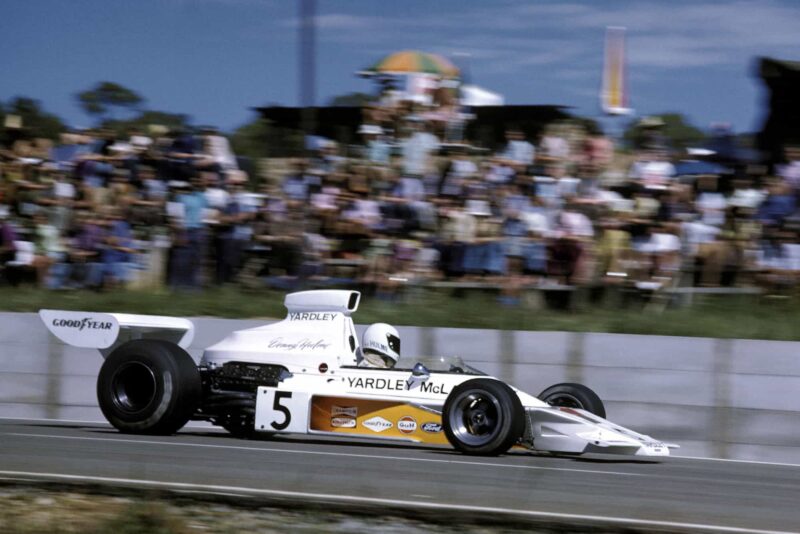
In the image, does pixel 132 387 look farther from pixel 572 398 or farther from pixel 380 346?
pixel 572 398

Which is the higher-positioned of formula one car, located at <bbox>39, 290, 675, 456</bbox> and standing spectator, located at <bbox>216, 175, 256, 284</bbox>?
standing spectator, located at <bbox>216, 175, 256, 284</bbox>

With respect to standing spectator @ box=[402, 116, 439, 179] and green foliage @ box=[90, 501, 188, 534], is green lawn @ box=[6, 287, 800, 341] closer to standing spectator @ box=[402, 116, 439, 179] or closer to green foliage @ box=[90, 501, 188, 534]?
standing spectator @ box=[402, 116, 439, 179]

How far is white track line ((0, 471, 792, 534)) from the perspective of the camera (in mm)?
5672

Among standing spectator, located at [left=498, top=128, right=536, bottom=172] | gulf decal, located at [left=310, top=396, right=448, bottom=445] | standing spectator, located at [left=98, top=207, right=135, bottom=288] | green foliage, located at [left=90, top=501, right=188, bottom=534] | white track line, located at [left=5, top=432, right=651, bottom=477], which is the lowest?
white track line, located at [left=5, top=432, right=651, bottom=477]

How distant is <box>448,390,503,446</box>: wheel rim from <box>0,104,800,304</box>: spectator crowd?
360 centimetres

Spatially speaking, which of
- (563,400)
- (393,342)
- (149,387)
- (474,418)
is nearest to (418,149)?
(393,342)

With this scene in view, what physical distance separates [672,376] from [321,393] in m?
3.43

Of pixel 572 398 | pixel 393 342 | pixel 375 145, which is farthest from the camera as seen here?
pixel 375 145

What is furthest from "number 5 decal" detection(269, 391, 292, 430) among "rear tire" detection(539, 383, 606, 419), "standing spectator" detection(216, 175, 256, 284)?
"standing spectator" detection(216, 175, 256, 284)

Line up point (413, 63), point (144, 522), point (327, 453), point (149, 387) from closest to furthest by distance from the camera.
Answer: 1. point (144, 522)
2. point (327, 453)
3. point (149, 387)
4. point (413, 63)

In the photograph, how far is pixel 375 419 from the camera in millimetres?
9000

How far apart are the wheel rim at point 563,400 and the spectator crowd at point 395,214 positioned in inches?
101

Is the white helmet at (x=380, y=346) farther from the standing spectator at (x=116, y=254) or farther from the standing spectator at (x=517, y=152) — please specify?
the standing spectator at (x=116, y=254)

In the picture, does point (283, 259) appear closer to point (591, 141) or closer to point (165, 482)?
point (591, 141)
